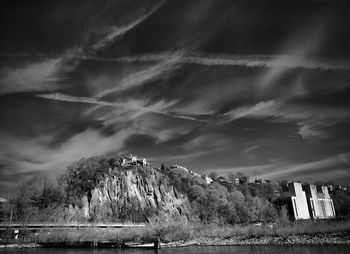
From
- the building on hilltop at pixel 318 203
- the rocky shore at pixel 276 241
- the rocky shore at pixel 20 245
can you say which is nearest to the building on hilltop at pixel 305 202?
the building on hilltop at pixel 318 203

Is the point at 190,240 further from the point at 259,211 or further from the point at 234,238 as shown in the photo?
the point at 259,211

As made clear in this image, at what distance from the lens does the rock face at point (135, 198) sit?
12437 cm

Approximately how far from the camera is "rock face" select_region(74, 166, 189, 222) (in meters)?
124

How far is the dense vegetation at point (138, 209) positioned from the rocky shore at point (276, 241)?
43486mm

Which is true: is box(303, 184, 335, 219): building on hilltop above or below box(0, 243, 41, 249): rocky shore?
above

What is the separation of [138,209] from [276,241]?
9450 cm

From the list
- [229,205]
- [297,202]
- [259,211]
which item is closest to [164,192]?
[229,205]

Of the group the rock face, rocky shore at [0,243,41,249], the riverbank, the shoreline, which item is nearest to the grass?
the riverbank

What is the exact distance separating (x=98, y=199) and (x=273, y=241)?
314 feet

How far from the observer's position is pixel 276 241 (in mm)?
45719

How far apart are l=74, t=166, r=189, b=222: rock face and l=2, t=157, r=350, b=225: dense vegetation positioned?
103 centimetres

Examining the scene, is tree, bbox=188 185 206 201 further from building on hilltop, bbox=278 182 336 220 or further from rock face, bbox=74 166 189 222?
building on hilltop, bbox=278 182 336 220

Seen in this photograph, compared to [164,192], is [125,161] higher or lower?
higher

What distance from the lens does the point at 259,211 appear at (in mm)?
136375
